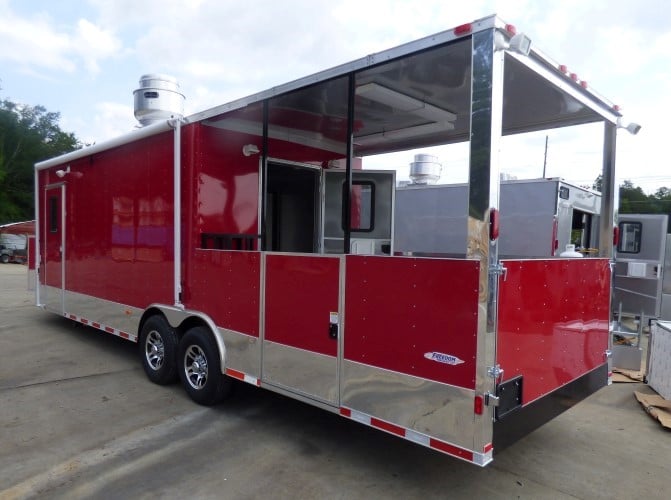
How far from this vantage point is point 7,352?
664cm

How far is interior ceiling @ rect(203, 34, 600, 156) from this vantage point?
11.4 ft

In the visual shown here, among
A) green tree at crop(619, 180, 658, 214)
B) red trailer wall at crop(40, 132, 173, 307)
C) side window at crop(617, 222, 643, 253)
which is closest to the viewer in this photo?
red trailer wall at crop(40, 132, 173, 307)

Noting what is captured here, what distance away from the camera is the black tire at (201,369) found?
4.49 m

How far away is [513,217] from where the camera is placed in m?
8.77

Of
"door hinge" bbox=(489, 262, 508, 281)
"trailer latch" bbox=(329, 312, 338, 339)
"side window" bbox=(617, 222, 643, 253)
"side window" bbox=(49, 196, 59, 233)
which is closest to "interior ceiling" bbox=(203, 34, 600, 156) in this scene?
"door hinge" bbox=(489, 262, 508, 281)

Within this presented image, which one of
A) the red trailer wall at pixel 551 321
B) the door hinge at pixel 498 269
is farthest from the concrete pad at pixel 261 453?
the door hinge at pixel 498 269

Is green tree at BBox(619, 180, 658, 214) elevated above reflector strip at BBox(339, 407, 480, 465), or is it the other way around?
green tree at BBox(619, 180, 658, 214)

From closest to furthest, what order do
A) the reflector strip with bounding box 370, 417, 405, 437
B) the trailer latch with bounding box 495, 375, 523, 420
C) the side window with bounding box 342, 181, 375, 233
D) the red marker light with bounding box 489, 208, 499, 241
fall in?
1. the red marker light with bounding box 489, 208, 499, 241
2. the trailer latch with bounding box 495, 375, 523, 420
3. the reflector strip with bounding box 370, 417, 405, 437
4. the side window with bounding box 342, 181, 375, 233

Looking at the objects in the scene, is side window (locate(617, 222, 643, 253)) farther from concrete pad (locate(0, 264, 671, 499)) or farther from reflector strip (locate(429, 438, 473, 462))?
reflector strip (locate(429, 438, 473, 462))

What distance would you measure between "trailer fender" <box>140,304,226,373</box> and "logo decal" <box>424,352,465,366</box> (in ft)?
7.24

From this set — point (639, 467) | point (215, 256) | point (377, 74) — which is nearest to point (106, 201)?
point (215, 256)

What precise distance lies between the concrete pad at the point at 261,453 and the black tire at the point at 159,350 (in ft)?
0.52

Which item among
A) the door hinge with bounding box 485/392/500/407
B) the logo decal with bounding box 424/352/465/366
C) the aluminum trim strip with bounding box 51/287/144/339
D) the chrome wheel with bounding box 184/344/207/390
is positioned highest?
the logo decal with bounding box 424/352/465/366

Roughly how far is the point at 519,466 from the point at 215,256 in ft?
10.00
